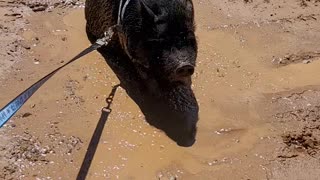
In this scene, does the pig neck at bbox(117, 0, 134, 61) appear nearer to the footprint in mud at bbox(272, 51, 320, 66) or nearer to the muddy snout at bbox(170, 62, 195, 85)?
the muddy snout at bbox(170, 62, 195, 85)

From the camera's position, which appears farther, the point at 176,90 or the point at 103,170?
the point at 176,90

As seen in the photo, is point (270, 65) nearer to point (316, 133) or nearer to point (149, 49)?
point (316, 133)

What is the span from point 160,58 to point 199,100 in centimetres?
64

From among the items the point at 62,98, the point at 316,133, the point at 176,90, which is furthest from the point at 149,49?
the point at 316,133

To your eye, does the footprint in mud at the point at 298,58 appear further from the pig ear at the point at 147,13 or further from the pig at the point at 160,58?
the pig ear at the point at 147,13

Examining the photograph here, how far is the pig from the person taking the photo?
14.7 feet

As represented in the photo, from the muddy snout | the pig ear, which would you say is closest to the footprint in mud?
the muddy snout

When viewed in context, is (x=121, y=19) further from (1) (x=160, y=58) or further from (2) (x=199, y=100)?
(2) (x=199, y=100)

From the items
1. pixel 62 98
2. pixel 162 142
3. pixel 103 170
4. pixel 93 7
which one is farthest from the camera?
pixel 93 7

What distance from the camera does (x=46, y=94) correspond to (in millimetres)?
4824

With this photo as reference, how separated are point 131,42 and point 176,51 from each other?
41 centimetres

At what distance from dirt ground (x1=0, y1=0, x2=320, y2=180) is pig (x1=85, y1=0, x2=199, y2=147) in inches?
4.4

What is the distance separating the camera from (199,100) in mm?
4926

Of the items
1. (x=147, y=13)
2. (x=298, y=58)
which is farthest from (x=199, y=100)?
(x=298, y=58)
